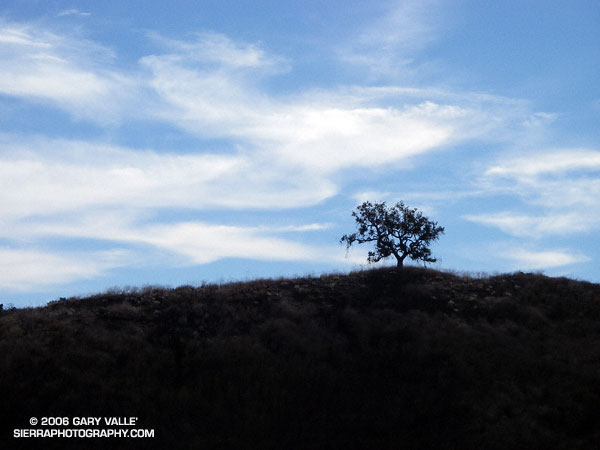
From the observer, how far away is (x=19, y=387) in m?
21.0

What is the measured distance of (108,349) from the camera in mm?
24641

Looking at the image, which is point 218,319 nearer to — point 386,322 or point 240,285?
point 240,285

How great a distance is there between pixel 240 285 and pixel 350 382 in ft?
40.1

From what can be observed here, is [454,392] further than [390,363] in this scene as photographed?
No

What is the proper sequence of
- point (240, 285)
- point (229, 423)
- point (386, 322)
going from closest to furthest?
1. point (229, 423)
2. point (386, 322)
3. point (240, 285)

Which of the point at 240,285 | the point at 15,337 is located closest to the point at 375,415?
the point at 240,285

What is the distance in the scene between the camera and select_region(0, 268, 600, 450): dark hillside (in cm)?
1941

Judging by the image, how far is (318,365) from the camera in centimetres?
2419

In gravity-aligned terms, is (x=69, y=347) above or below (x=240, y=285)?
below

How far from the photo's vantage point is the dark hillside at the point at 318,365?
1941 centimetres

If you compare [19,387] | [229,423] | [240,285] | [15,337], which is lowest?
[229,423]

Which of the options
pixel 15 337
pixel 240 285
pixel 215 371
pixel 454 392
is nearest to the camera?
pixel 454 392

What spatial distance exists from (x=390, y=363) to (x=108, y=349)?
12960 millimetres

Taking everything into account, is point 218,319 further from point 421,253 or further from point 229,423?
point 421,253
